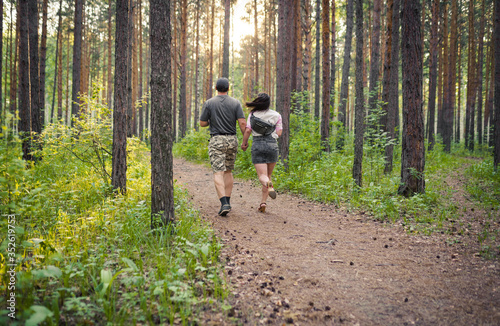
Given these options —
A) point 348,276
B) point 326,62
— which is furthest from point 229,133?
point 326,62

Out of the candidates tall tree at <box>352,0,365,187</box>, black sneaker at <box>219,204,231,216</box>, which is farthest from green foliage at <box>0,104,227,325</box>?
tall tree at <box>352,0,365,187</box>

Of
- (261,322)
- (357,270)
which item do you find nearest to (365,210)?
(357,270)

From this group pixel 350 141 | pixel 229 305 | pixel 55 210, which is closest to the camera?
pixel 229 305

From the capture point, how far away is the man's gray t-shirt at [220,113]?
17.4 feet

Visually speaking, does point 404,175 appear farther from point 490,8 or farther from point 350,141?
point 490,8

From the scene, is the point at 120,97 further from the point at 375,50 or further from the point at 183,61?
the point at 183,61

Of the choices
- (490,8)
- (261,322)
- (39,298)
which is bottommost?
(261,322)

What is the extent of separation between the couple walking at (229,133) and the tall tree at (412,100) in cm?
317

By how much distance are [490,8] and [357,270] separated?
25913 millimetres

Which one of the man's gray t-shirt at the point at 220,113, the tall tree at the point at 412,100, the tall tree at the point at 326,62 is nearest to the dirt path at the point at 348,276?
the man's gray t-shirt at the point at 220,113

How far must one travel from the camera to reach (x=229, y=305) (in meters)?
2.58

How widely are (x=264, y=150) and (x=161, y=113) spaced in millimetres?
2526

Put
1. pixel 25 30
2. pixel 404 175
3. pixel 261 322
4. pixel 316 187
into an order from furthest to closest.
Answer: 1. pixel 25 30
2. pixel 316 187
3. pixel 404 175
4. pixel 261 322

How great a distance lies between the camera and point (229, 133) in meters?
5.39
